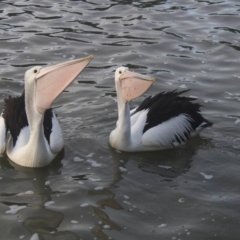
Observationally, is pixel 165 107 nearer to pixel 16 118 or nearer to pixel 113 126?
pixel 113 126

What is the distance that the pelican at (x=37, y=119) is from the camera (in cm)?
537

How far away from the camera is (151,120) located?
6.58 m

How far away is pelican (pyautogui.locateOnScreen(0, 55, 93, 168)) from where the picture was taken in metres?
5.37

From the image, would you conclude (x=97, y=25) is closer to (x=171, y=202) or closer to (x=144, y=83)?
(x=144, y=83)

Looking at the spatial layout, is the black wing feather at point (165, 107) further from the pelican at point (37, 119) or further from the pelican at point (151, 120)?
the pelican at point (37, 119)

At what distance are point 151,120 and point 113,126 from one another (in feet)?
1.97

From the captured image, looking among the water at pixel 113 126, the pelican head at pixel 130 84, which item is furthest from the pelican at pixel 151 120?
the water at pixel 113 126

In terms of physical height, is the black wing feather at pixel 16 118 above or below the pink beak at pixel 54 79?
below

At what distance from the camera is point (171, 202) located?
214 inches

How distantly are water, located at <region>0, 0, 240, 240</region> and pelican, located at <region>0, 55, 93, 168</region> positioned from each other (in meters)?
0.15

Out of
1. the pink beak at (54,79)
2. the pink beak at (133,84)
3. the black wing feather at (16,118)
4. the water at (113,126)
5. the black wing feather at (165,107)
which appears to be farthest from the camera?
the black wing feather at (165,107)

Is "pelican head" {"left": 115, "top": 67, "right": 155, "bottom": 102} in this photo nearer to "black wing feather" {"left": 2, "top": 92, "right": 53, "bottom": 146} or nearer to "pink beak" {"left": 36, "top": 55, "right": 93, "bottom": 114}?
"black wing feather" {"left": 2, "top": 92, "right": 53, "bottom": 146}

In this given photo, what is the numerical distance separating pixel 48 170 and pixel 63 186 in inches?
16.0

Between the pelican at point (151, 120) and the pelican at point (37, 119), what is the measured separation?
0.66 meters
